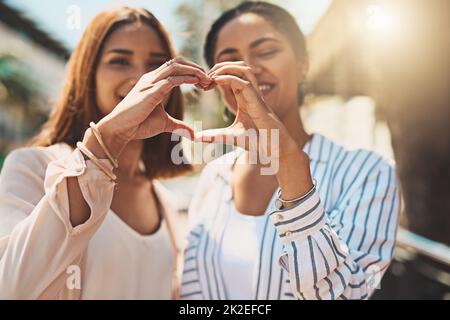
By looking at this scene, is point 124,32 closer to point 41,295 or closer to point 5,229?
point 5,229

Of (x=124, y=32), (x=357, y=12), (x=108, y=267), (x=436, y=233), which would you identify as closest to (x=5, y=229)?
(x=108, y=267)

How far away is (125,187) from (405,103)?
1437 mm

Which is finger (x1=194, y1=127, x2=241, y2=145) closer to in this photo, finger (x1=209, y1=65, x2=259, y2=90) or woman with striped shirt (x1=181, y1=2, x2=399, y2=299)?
woman with striped shirt (x1=181, y1=2, x2=399, y2=299)

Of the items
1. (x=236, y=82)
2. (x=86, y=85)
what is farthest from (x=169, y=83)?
(x=86, y=85)

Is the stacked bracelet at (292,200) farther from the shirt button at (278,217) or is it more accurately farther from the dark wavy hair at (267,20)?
the dark wavy hair at (267,20)

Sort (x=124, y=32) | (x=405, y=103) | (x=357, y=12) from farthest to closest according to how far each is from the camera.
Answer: (x=405, y=103) < (x=357, y=12) < (x=124, y=32)

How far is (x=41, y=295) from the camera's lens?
1.21 metres

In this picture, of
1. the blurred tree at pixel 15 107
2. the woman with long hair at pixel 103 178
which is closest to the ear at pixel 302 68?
the woman with long hair at pixel 103 178

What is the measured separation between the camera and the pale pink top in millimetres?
1146

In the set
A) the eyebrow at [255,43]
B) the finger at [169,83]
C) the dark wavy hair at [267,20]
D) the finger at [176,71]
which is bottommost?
the finger at [169,83]

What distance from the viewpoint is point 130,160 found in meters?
1.79

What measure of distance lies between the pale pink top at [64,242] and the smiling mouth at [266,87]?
56 centimetres

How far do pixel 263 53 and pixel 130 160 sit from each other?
569 mm

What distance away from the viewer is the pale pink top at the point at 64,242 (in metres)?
1.15
